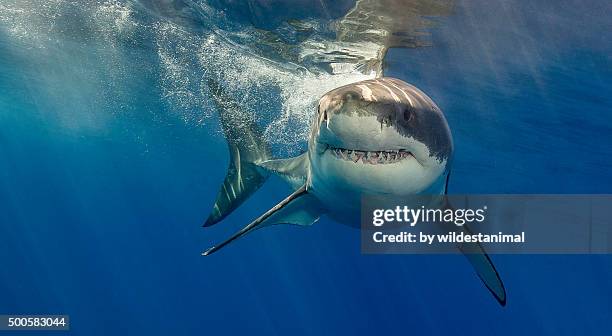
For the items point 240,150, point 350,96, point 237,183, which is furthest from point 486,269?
point 240,150

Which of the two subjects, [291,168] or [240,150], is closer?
[291,168]

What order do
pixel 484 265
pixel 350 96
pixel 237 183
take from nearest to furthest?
pixel 350 96, pixel 484 265, pixel 237 183

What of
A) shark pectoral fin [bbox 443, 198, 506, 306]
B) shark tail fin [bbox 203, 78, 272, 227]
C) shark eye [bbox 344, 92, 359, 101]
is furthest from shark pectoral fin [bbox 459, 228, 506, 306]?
shark tail fin [bbox 203, 78, 272, 227]

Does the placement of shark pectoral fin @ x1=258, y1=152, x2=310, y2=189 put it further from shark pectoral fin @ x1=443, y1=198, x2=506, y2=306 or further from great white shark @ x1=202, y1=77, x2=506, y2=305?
shark pectoral fin @ x1=443, y1=198, x2=506, y2=306

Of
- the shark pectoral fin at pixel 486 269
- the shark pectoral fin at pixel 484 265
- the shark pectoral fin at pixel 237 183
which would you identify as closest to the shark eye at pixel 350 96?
the shark pectoral fin at pixel 484 265

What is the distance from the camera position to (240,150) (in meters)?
8.94

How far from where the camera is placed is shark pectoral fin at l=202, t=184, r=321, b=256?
→ 5.54 metres

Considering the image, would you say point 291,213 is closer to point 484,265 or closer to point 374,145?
point 484,265

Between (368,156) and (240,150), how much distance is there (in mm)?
5661

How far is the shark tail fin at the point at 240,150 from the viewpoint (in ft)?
28.2

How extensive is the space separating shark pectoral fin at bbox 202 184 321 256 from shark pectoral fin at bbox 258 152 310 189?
494 mm

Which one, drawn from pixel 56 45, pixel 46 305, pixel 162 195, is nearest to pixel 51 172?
pixel 162 195

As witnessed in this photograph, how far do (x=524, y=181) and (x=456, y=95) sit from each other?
39.7 feet

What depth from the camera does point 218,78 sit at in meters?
19.1
